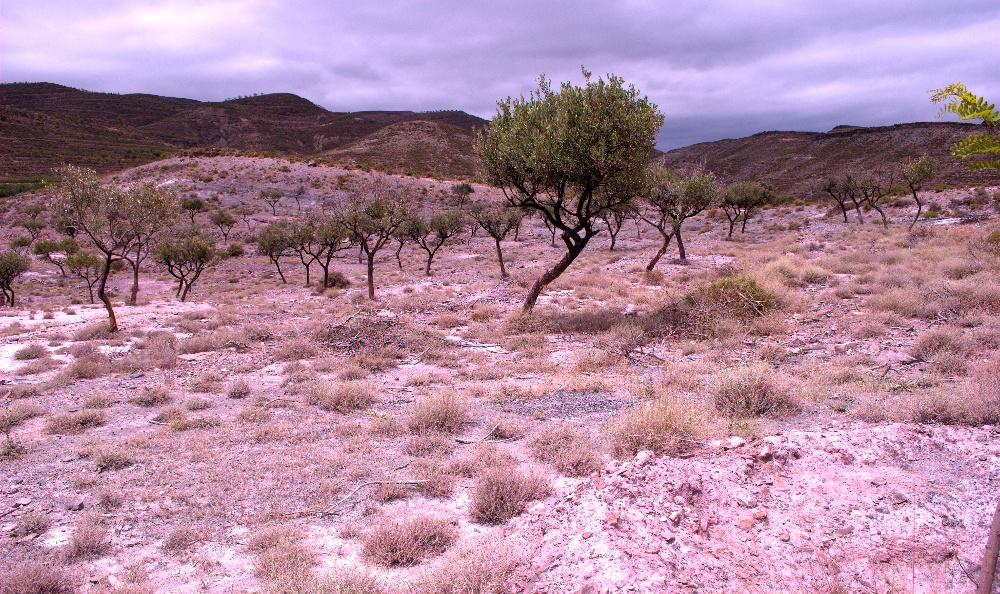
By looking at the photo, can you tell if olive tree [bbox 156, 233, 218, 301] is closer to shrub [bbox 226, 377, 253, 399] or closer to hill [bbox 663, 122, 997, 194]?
shrub [bbox 226, 377, 253, 399]

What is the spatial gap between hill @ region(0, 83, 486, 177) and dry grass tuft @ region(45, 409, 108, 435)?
84.7 m

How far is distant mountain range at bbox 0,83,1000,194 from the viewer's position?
7606 centimetres

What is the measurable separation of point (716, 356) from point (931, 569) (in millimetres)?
6442

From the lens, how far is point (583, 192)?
Result: 14070 mm

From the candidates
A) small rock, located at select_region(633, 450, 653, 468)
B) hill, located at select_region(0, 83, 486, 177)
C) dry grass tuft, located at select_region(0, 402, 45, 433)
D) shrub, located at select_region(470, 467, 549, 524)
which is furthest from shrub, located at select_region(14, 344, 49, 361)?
hill, located at select_region(0, 83, 486, 177)

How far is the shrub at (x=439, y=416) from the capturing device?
274 inches

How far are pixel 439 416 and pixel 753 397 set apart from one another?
4.50 m

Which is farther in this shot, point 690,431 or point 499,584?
point 690,431

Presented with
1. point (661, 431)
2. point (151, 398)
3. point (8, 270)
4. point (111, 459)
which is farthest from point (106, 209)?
point (8, 270)

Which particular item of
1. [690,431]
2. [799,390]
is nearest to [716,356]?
[799,390]

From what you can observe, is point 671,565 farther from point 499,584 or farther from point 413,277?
point 413,277

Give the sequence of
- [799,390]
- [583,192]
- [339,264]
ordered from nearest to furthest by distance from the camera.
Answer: [799,390]
[583,192]
[339,264]

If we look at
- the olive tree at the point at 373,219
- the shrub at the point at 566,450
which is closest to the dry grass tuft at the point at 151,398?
the shrub at the point at 566,450

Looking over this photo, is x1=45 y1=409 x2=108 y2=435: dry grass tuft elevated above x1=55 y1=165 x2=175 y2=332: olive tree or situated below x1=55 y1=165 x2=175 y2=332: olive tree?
below
